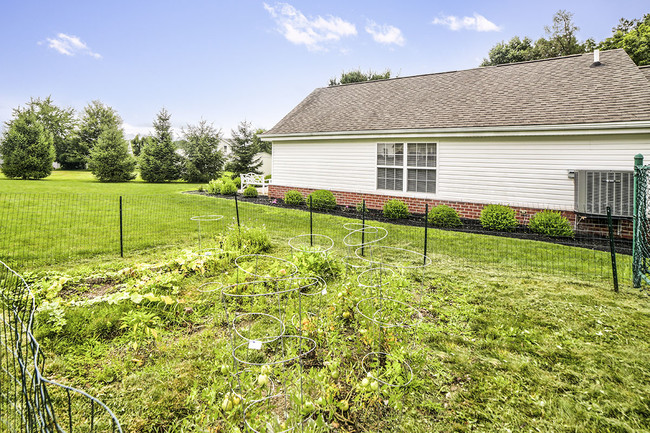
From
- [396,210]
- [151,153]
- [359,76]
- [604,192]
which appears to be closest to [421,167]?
[396,210]

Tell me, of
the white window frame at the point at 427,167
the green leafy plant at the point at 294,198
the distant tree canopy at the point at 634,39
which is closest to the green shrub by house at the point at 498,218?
the white window frame at the point at 427,167

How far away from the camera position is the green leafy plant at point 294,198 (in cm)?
1288

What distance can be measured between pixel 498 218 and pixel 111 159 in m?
26.3

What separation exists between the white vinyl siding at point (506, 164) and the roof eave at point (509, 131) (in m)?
0.22

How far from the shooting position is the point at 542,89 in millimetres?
10156

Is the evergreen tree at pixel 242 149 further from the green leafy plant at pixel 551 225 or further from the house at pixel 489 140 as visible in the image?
the green leafy plant at pixel 551 225

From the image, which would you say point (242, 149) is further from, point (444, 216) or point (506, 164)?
point (506, 164)

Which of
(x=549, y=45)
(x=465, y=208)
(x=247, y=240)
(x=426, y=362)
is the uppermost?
(x=549, y=45)

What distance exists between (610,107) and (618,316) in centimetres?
726

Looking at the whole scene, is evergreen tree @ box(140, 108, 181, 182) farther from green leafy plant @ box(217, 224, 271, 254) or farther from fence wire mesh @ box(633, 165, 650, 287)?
fence wire mesh @ box(633, 165, 650, 287)

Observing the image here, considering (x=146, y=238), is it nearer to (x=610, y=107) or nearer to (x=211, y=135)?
(x=610, y=107)

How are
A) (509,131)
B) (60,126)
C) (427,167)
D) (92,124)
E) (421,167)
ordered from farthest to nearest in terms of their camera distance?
(60,126), (92,124), (421,167), (427,167), (509,131)

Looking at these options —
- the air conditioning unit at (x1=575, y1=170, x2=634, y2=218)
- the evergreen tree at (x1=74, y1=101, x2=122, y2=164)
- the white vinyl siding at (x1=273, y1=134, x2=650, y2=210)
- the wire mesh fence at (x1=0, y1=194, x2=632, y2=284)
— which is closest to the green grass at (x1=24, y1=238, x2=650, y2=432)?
the wire mesh fence at (x1=0, y1=194, x2=632, y2=284)

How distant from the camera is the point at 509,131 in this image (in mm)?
9211
